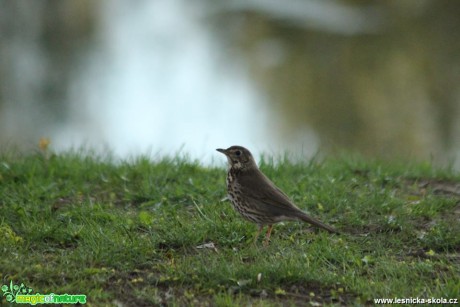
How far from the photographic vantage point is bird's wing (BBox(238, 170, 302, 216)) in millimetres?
6410

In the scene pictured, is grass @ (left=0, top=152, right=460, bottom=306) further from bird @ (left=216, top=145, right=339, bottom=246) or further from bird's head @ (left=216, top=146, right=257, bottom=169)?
A: bird's head @ (left=216, top=146, right=257, bottom=169)

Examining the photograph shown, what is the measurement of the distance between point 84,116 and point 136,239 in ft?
39.4

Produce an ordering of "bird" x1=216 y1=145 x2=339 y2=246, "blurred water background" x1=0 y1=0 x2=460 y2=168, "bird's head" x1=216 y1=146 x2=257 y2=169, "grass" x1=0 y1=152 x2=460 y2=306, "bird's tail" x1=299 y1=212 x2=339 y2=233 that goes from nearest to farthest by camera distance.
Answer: "grass" x1=0 y1=152 x2=460 y2=306 → "bird's tail" x1=299 y1=212 x2=339 y2=233 → "bird" x1=216 y1=145 x2=339 y2=246 → "bird's head" x1=216 y1=146 x2=257 y2=169 → "blurred water background" x1=0 y1=0 x2=460 y2=168

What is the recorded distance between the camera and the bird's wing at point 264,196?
21.0 ft

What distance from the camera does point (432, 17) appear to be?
953 inches

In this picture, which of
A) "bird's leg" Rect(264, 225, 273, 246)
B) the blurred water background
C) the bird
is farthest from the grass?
the blurred water background

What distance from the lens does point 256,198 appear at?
6555 mm

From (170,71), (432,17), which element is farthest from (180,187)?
(432,17)

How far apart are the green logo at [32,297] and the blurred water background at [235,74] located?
9403 millimetres

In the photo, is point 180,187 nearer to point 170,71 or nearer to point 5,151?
point 5,151

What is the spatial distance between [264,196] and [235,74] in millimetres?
15178

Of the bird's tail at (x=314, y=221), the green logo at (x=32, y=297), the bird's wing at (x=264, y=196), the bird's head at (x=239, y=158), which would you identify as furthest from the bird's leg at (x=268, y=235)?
the green logo at (x=32, y=297)

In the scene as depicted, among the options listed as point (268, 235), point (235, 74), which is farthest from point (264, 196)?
point (235, 74)

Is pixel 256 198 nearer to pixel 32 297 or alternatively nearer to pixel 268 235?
pixel 268 235
